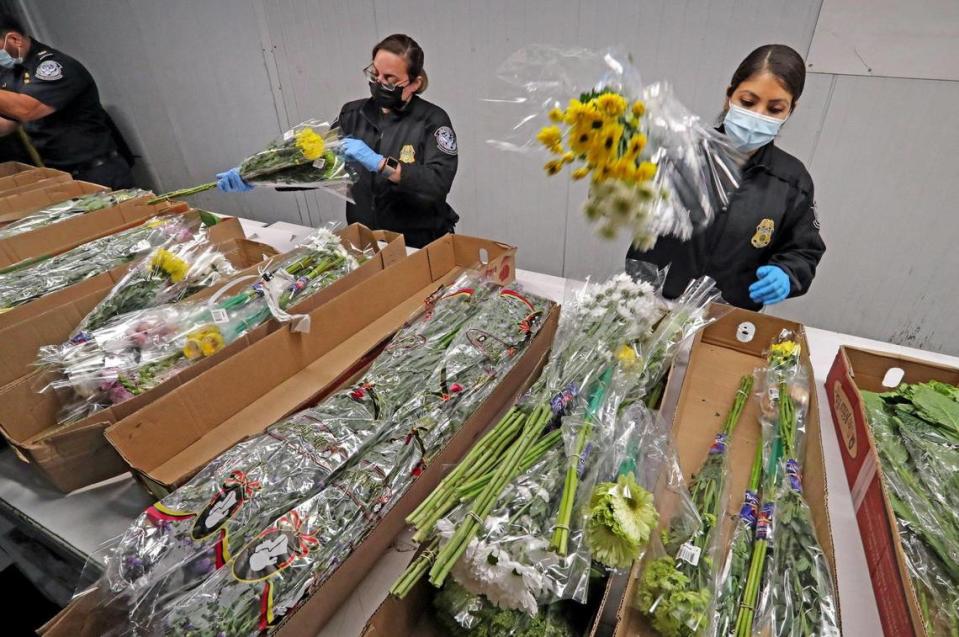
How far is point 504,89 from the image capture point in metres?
2.92

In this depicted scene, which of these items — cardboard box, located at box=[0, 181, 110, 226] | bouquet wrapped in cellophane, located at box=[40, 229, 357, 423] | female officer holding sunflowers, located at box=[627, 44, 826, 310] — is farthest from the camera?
cardboard box, located at box=[0, 181, 110, 226]

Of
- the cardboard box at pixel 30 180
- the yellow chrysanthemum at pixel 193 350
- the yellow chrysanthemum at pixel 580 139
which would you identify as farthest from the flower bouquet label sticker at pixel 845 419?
the cardboard box at pixel 30 180

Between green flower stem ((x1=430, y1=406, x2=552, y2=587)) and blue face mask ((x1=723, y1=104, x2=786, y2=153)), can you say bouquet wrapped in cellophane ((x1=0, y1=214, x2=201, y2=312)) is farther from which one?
blue face mask ((x1=723, y1=104, x2=786, y2=153))

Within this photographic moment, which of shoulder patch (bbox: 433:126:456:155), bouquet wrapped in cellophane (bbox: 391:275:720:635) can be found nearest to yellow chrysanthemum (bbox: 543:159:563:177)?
bouquet wrapped in cellophane (bbox: 391:275:720:635)

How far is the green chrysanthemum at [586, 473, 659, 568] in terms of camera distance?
2.66 ft

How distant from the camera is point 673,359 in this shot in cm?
142

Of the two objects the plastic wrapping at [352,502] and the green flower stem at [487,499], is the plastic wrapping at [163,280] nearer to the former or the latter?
the plastic wrapping at [352,502]

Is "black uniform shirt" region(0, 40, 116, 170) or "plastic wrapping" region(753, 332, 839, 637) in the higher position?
"black uniform shirt" region(0, 40, 116, 170)

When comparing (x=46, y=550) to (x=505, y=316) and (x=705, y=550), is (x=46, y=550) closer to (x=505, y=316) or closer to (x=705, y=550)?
(x=505, y=316)

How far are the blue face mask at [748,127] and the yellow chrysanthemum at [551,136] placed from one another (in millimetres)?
898

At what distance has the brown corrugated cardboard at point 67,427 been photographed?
1.14 metres

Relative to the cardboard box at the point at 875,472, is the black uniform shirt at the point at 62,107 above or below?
above

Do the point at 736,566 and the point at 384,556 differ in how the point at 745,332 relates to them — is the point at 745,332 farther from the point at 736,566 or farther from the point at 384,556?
the point at 384,556

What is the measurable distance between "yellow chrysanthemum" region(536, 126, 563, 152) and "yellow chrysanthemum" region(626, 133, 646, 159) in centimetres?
14
